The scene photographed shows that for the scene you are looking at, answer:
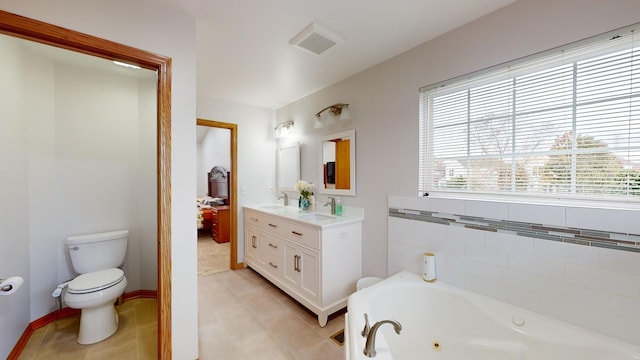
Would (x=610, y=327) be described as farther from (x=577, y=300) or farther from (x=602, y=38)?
(x=602, y=38)

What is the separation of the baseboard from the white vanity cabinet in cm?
117

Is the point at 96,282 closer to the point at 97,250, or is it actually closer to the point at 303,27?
the point at 97,250

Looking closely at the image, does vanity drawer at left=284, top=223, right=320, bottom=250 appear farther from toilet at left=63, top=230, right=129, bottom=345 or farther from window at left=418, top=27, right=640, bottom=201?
toilet at left=63, top=230, right=129, bottom=345

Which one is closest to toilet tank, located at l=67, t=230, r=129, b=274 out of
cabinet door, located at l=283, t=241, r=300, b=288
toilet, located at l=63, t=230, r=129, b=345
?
toilet, located at l=63, t=230, r=129, b=345

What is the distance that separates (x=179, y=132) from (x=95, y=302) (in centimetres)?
149

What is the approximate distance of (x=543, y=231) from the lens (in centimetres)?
135

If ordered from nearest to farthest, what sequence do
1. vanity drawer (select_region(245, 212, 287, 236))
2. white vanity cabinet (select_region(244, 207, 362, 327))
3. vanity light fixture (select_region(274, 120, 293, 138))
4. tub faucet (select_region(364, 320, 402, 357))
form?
tub faucet (select_region(364, 320, 402, 357)), white vanity cabinet (select_region(244, 207, 362, 327)), vanity drawer (select_region(245, 212, 287, 236)), vanity light fixture (select_region(274, 120, 293, 138))

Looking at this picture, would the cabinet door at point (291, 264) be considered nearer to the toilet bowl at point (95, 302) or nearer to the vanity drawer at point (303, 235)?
the vanity drawer at point (303, 235)

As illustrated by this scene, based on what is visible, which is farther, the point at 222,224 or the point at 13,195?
the point at 222,224

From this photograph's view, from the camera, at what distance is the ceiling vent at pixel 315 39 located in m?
1.70

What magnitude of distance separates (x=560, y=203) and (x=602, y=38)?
0.88 m

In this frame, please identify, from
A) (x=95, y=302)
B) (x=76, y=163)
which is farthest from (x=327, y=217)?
(x=76, y=163)

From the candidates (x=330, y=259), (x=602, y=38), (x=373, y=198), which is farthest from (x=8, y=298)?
(x=602, y=38)

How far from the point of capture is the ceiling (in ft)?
4.86
